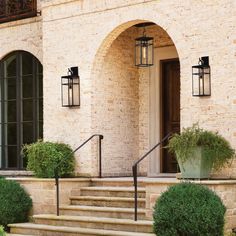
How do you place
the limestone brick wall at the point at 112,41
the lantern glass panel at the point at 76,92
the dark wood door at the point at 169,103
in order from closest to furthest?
the limestone brick wall at the point at 112,41, the lantern glass panel at the point at 76,92, the dark wood door at the point at 169,103

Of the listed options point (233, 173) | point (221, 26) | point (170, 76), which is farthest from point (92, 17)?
point (233, 173)

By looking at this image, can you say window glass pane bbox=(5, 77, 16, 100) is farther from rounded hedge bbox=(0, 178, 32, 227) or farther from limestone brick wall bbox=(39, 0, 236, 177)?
rounded hedge bbox=(0, 178, 32, 227)

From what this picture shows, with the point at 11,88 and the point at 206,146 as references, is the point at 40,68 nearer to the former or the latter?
the point at 11,88

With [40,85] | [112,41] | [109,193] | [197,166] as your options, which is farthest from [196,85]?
[40,85]

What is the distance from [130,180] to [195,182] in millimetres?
2453

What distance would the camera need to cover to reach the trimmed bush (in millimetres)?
15270

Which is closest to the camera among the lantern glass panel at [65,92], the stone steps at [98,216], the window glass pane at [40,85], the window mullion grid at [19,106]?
the stone steps at [98,216]

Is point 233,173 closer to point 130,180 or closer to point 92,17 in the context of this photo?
point 130,180

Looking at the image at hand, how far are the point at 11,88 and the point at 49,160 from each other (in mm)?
4000

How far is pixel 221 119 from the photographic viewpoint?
13359mm

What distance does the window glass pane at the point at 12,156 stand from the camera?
18.7 m

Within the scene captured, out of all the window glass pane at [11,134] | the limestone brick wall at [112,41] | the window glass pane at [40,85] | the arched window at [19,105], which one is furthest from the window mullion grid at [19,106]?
the limestone brick wall at [112,41]

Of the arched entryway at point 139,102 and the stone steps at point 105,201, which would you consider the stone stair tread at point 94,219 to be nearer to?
the stone steps at point 105,201

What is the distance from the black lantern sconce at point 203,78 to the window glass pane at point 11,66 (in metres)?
6.38
